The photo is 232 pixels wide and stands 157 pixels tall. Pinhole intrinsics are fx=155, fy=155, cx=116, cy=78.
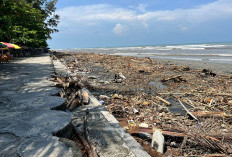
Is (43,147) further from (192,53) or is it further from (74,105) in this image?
(192,53)

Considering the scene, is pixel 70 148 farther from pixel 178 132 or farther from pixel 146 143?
pixel 178 132

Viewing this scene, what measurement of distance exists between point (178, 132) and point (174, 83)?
14.4ft

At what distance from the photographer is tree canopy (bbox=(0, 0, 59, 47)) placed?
10516 millimetres

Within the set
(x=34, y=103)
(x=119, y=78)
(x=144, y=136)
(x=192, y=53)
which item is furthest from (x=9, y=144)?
(x=192, y=53)

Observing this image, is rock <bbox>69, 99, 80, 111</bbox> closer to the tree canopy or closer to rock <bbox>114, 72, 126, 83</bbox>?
rock <bbox>114, 72, 126, 83</bbox>

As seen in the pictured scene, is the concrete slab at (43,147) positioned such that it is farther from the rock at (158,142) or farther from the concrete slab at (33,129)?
the rock at (158,142)

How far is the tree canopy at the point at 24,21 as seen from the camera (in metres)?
10.5

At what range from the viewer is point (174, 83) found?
657 centimetres

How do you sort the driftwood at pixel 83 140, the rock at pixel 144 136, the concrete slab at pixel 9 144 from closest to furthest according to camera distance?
the concrete slab at pixel 9 144 < the driftwood at pixel 83 140 < the rock at pixel 144 136

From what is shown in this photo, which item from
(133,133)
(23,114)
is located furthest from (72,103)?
(133,133)

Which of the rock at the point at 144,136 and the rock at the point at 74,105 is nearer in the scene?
the rock at the point at 144,136

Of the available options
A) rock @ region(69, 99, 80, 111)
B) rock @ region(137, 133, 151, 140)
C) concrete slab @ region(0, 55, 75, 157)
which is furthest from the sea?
concrete slab @ region(0, 55, 75, 157)

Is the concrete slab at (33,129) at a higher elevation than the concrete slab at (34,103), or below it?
below

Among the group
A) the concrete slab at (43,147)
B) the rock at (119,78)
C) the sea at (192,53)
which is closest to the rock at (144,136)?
the concrete slab at (43,147)
